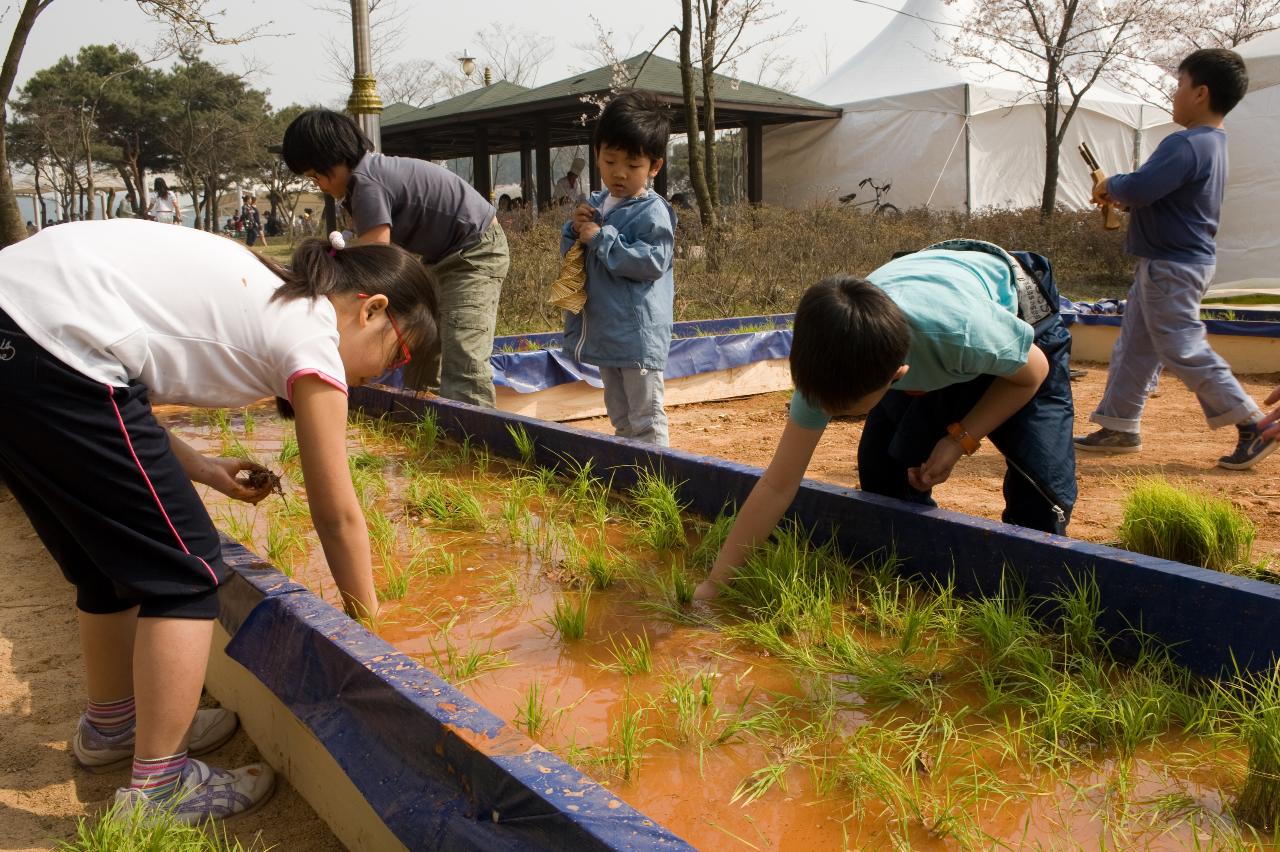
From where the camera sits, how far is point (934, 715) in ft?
6.02

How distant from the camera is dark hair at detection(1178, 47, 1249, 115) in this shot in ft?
14.5

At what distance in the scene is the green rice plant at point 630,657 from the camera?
7.06 ft

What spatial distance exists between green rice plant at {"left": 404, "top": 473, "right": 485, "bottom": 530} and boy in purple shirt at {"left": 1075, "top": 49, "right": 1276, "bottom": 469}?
126 inches

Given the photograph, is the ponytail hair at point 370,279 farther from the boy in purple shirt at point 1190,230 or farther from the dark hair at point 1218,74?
the dark hair at point 1218,74

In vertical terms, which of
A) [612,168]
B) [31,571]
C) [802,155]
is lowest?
[31,571]

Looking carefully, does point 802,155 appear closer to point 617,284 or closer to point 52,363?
point 617,284

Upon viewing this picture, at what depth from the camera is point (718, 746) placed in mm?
1858

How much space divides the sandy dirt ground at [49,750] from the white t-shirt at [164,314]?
30.9 inches

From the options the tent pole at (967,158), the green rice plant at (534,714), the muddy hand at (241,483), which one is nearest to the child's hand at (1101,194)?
the green rice plant at (534,714)

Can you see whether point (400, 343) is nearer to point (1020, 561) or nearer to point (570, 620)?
point (570, 620)

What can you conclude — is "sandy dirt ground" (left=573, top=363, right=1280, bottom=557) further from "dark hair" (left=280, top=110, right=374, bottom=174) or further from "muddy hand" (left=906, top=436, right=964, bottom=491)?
"dark hair" (left=280, top=110, right=374, bottom=174)

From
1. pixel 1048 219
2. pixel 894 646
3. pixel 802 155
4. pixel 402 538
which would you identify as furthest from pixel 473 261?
pixel 802 155

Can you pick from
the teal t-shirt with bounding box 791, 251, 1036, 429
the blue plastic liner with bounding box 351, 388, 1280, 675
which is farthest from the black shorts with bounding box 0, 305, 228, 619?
the blue plastic liner with bounding box 351, 388, 1280, 675

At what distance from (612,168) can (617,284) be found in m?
0.42
